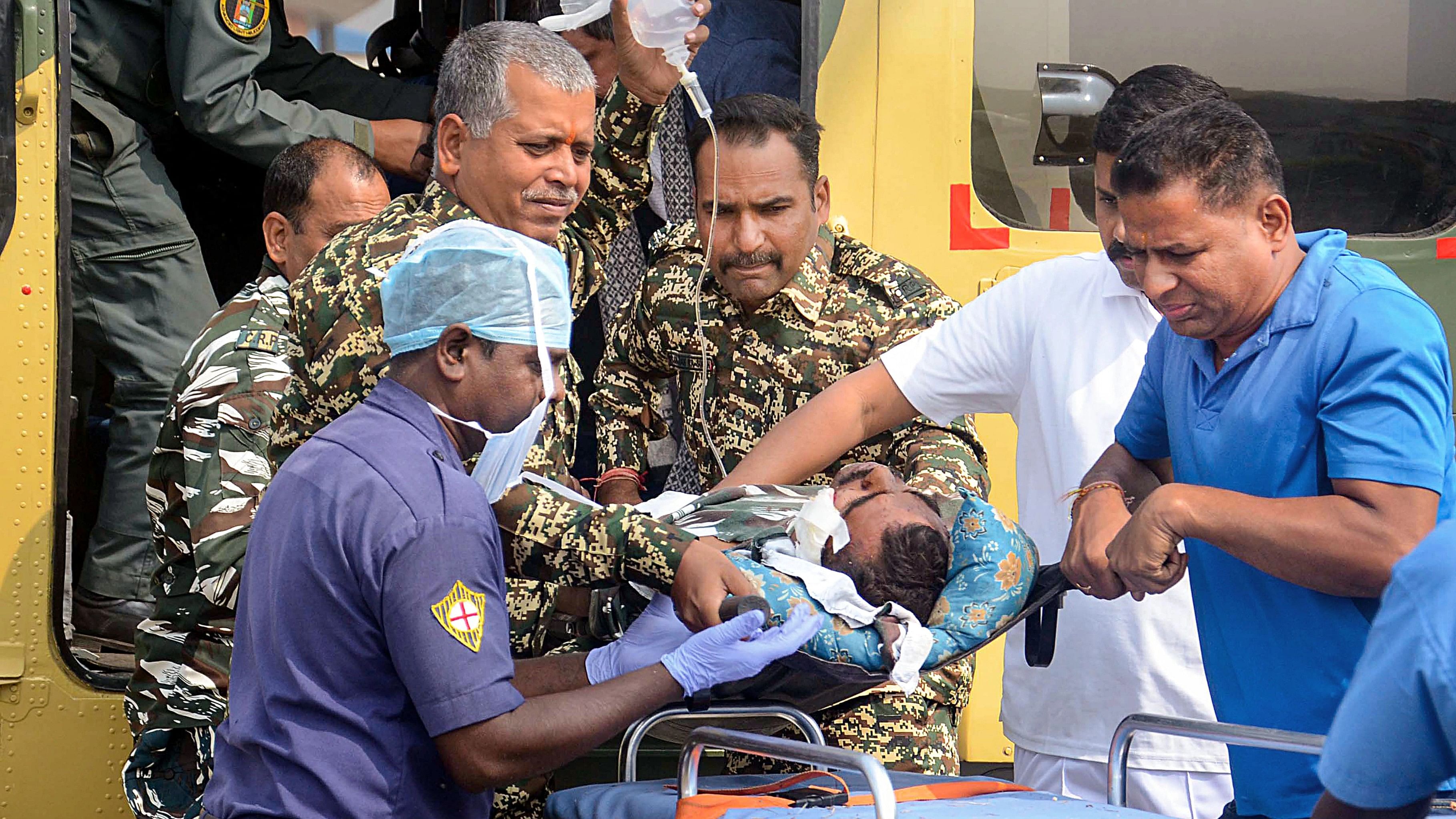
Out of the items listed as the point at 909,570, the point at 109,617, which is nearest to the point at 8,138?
the point at 109,617

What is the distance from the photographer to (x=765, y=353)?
11.7ft

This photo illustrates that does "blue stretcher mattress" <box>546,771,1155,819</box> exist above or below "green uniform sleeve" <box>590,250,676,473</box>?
below

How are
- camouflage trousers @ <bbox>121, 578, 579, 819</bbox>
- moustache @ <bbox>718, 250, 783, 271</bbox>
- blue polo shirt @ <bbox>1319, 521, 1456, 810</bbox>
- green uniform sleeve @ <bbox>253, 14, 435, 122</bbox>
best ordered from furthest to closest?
green uniform sleeve @ <bbox>253, 14, 435, 122</bbox> < moustache @ <bbox>718, 250, 783, 271</bbox> < camouflage trousers @ <bbox>121, 578, 579, 819</bbox> < blue polo shirt @ <bbox>1319, 521, 1456, 810</bbox>

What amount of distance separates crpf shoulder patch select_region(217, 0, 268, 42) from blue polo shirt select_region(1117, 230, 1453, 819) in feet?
9.69

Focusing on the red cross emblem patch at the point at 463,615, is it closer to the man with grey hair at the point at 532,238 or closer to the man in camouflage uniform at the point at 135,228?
the man with grey hair at the point at 532,238

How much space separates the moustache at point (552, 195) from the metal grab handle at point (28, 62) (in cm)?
158

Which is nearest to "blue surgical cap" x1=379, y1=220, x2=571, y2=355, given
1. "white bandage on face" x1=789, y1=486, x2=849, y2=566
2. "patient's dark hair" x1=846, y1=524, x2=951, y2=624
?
"white bandage on face" x1=789, y1=486, x2=849, y2=566

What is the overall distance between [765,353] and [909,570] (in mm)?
888

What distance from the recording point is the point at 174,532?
10.8 ft

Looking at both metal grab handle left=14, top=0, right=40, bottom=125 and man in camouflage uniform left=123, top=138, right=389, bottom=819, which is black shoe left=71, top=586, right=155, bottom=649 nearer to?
man in camouflage uniform left=123, top=138, right=389, bottom=819

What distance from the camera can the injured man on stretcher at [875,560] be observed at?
259cm

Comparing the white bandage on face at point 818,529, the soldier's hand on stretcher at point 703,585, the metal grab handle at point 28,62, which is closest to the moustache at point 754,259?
the white bandage on face at point 818,529

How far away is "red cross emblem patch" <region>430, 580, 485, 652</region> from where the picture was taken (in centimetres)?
196

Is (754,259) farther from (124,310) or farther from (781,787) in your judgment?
(124,310)
